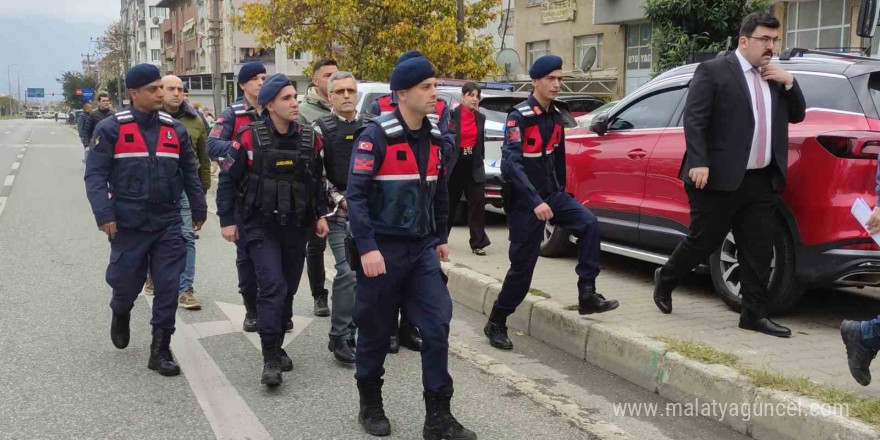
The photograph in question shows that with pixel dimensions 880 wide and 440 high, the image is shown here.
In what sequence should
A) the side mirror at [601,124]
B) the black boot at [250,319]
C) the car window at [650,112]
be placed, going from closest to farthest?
1. the black boot at [250,319]
2. the car window at [650,112]
3. the side mirror at [601,124]

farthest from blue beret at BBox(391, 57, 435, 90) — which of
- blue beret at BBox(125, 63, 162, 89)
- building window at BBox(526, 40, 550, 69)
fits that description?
building window at BBox(526, 40, 550, 69)

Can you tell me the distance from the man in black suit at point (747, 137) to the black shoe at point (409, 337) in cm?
201

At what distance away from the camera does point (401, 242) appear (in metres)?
4.01

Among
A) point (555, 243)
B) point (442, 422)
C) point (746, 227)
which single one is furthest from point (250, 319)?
point (746, 227)

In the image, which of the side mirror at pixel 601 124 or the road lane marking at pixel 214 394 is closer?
the road lane marking at pixel 214 394

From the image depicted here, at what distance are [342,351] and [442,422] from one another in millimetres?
1540

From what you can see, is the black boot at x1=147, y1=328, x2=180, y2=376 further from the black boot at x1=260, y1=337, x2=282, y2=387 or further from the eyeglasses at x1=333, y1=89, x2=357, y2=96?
the eyeglasses at x1=333, y1=89, x2=357, y2=96

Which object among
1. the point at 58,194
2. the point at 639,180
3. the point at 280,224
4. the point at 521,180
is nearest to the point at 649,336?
the point at 521,180

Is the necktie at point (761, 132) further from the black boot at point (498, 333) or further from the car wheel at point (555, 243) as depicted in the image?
the car wheel at point (555, 243)

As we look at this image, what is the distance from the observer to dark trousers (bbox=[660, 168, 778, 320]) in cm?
512

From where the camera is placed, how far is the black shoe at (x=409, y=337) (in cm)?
571

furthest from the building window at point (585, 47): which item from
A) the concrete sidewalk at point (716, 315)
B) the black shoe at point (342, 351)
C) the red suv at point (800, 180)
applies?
the black shoe at point (342, 351)

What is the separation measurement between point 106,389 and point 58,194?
12681mm

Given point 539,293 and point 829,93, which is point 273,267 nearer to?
point 539,293
